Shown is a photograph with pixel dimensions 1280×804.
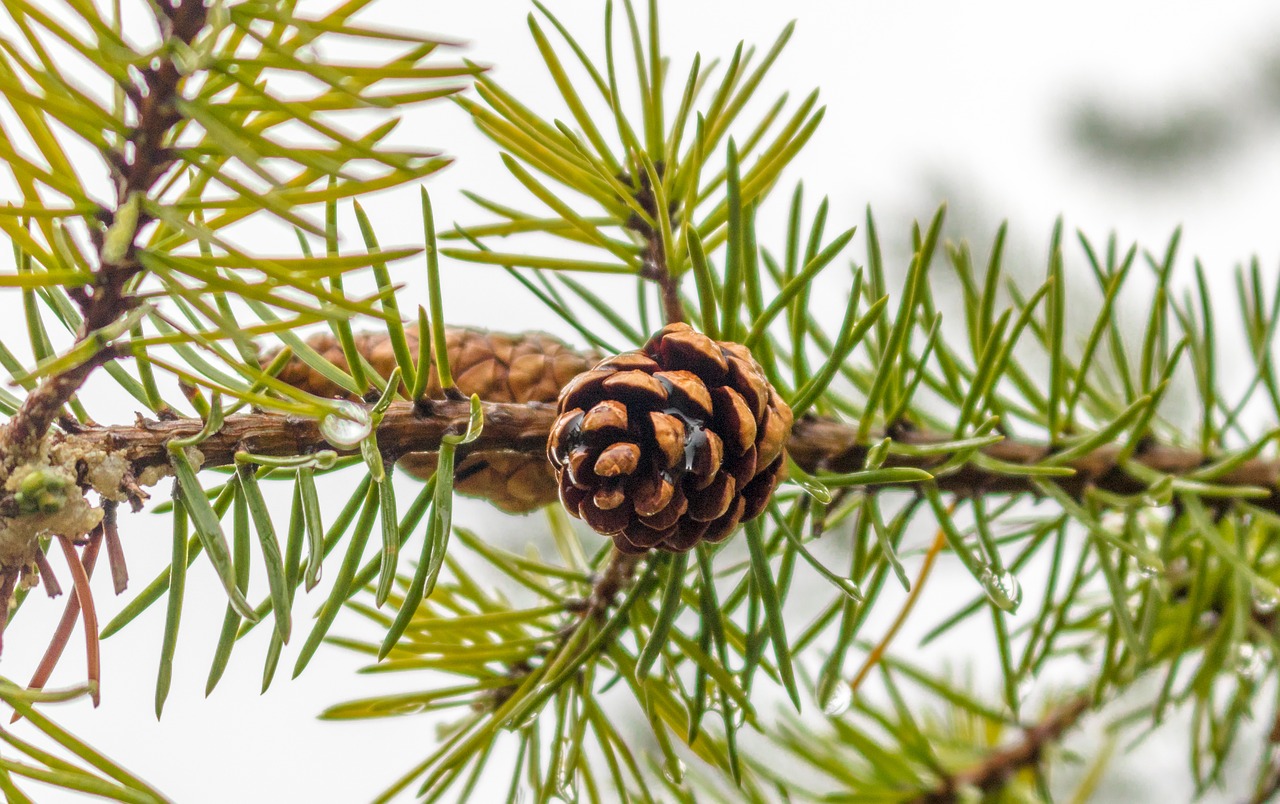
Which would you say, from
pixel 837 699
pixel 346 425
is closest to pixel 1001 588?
pixel 837 699

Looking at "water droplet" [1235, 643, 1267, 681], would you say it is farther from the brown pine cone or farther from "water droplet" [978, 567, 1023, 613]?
the brown pine cone

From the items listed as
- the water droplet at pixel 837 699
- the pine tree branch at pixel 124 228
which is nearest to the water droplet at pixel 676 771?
the water droplet at pixel 837 699

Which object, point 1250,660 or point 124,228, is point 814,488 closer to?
point 124,228

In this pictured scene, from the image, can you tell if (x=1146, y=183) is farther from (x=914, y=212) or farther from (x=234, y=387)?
(x=234, y=387)

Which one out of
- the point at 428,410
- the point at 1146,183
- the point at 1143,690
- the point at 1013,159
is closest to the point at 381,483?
the point at 428,410

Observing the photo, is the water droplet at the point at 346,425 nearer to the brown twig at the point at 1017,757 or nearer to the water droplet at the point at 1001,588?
Result: the water droplet at the point at 1001,588

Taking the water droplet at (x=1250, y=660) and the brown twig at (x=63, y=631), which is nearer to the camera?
the brown twig at (x=63, y=631)

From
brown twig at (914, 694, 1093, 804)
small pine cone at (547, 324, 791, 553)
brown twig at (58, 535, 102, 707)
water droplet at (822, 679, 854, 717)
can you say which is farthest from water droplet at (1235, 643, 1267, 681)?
brown twig at (58, 535, 102, 707)
